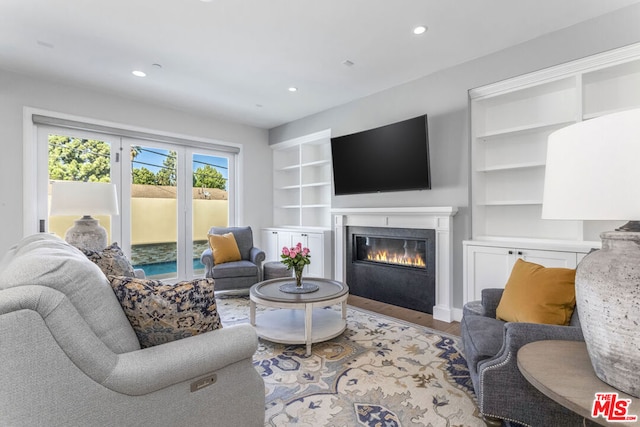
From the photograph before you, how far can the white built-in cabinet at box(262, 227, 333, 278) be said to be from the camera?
4543 mm

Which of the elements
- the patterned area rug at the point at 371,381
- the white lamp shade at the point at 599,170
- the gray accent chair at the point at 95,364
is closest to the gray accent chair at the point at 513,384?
the patterned area rug at the point at 371,381

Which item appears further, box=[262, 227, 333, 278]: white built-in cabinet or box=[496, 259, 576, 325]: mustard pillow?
box=[262, 227, 333, 278]: white built-in cabinet

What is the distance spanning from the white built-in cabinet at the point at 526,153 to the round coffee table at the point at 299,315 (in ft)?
4.58

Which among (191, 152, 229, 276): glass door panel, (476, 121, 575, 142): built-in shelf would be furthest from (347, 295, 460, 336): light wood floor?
(191, 152, 229, 276): glass door panel

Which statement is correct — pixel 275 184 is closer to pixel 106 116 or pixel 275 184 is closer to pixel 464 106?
pixel 106 116

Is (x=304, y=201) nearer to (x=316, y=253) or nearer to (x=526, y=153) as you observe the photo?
(x=316, y=253)

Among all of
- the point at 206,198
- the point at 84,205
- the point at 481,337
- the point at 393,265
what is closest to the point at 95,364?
the point at 481,337

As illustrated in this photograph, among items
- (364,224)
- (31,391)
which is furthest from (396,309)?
Answer: (31,391)

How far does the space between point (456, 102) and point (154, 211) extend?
13.7 feet

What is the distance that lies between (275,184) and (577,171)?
5026 millimetres

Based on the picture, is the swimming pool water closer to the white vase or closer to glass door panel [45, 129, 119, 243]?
glass door panel [45, 129, 119, 243]

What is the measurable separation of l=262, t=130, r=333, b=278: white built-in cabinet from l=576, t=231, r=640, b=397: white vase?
365cm

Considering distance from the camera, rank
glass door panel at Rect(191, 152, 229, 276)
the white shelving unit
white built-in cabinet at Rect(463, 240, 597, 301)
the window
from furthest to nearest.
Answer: the white shelving unit, glass door panel at Rect(191, 152, 229, 276), the window, white built-in cabinet at Rect(463, 240, 597, 301)

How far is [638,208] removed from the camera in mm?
823
